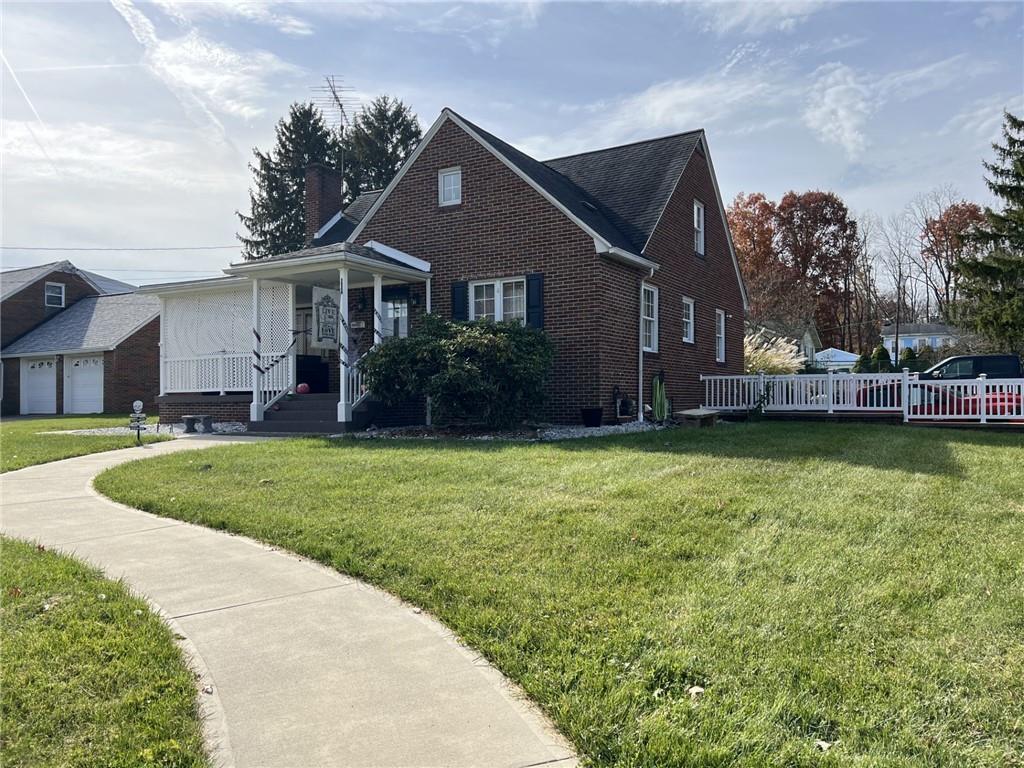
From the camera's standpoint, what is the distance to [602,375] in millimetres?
13242

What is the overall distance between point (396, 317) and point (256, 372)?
3118 millimetres

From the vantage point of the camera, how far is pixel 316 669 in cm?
307

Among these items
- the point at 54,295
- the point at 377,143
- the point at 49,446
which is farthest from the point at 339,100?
the point at 49,446

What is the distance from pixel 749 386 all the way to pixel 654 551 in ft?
44.6

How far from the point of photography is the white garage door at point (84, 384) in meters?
27.6

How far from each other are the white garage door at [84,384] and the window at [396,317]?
57.9 ft

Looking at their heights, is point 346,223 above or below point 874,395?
above

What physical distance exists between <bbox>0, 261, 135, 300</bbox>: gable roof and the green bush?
26.8 metres

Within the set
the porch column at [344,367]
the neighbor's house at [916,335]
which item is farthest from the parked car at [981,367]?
the neighbor's house at [916,335]

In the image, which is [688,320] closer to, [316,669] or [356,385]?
[356,385]

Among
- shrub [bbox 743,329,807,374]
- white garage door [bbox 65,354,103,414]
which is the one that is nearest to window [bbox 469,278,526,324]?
shrub [bbox 743,329,807,374]

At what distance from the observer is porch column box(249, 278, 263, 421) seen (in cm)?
1455

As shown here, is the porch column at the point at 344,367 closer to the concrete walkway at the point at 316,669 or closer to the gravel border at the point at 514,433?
the gravel border at the point at 514,433

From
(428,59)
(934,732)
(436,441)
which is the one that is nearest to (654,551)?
(934,732)
